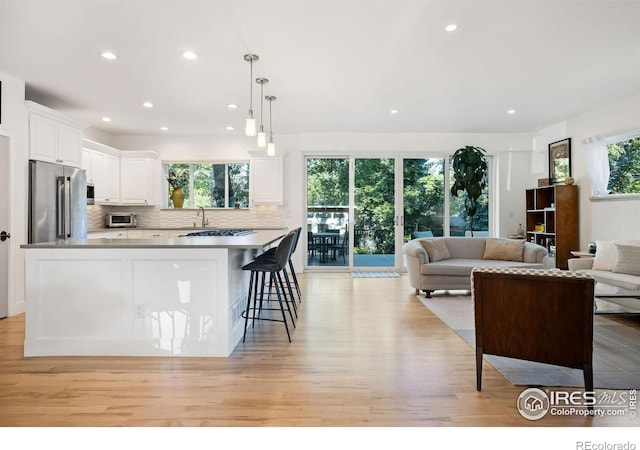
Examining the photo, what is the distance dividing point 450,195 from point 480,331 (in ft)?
17.6

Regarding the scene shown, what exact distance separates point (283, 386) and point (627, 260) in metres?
4.03

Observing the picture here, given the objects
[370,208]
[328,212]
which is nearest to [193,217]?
[328,212]

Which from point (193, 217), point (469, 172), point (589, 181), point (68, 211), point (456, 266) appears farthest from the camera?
point (193, 217)

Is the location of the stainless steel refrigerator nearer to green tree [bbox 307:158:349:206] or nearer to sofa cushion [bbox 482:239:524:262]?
green tree [bbox 307:158:349:206]

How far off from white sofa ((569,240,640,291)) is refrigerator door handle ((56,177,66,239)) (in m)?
6.37

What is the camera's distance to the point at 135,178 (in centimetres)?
682

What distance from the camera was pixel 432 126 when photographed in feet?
21.7

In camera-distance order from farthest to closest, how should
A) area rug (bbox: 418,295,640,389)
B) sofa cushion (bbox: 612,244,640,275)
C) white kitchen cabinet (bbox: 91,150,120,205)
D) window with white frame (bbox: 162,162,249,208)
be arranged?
window with white frame (bbox: 162,162,249,208), white kitchen cabinet (bbox: 91,150,120,205), sofa cushion (bbox: 612,244,640,275), area rug (bbox: 418,295,640,389)

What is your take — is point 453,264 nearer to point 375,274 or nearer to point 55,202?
point 375,274

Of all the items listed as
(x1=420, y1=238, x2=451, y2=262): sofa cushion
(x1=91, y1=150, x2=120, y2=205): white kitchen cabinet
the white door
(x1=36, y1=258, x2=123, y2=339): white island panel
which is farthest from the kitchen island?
(x1=91, y1=150, x2=120, y2=205): white kitchen cabinet

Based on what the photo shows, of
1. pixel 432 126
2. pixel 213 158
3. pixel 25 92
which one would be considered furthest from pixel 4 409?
pixel 432 126

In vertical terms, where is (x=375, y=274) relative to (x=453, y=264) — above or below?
below

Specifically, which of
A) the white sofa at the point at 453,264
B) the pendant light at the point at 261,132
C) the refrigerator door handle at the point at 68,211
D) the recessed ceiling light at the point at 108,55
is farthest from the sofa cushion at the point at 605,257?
Answer: the refrigerator door handle at the point at 68,211

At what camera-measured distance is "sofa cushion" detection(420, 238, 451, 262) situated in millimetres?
5246
